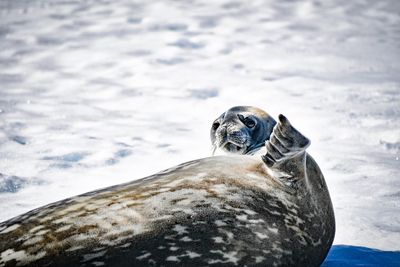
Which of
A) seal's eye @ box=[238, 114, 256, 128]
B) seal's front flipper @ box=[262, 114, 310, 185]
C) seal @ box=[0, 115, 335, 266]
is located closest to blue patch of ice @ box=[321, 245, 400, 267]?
seal @ box=[0, 115, 335, 266]

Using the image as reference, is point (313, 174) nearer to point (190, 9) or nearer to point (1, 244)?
point (1, 244)

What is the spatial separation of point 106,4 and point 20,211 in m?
10.7

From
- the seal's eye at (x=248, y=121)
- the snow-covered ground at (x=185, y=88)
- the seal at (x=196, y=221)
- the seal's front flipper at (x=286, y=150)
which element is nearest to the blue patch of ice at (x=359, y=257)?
the snow-covered ground at (x=185, y=88)

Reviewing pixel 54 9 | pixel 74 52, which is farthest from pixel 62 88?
pixel 54 9

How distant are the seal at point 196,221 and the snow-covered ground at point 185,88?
1588mm

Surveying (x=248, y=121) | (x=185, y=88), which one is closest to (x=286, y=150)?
(x=248, y=121)

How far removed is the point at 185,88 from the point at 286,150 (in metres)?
6.53

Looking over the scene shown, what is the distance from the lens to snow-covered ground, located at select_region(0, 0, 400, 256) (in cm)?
491

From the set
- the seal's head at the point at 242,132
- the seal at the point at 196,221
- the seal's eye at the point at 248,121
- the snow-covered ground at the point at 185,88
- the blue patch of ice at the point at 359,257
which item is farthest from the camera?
the snow-covered ground at the point at 185,88

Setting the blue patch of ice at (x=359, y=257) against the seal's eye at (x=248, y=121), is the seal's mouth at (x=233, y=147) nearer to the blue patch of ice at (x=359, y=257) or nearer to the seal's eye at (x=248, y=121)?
the seal's eye at (x=248, y=121)

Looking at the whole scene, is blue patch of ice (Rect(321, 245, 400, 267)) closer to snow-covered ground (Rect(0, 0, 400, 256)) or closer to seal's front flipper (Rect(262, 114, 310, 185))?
snow-covered ground (Rect(0, 0, 400, 256))

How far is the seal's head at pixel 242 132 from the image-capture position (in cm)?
365

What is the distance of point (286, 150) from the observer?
2285 mm

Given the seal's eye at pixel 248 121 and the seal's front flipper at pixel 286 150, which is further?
the seal's eye at pixel 248 121
